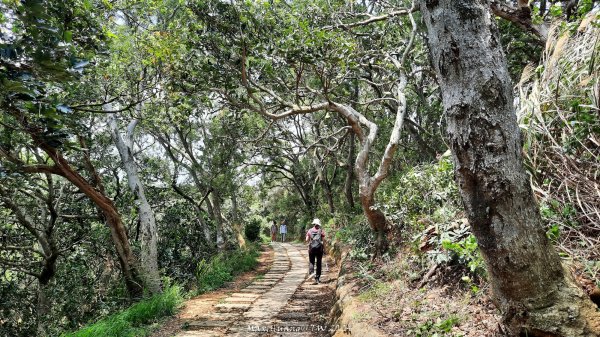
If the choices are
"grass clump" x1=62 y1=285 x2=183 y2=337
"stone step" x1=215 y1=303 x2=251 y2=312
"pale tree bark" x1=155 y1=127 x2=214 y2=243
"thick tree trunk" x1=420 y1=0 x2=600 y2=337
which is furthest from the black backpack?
"thick tree trunk" x1=420 y1=0 x2=600 y2=337

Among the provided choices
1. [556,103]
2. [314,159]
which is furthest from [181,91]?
[314,159]

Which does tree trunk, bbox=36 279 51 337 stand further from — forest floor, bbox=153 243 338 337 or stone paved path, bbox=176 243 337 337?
stone paved path, bbox=176 243 337 337

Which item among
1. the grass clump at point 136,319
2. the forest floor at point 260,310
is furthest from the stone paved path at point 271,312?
the grass clump at point 136,319

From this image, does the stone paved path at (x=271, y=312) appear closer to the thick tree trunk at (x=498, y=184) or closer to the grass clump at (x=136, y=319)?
the grass clump at (x=136, y=319)

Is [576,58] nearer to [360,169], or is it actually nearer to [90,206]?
[360,169]

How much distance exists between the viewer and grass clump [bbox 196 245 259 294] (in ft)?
31.0

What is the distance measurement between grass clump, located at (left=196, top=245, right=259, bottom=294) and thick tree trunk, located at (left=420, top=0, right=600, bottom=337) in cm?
791

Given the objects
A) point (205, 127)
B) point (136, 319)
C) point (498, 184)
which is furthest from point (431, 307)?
point (205, 127)

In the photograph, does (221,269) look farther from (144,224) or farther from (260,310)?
(260,310)

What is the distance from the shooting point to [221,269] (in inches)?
415

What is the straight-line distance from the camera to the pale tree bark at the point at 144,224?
827 cm

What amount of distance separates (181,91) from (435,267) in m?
6.09

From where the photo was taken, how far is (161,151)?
18000mm

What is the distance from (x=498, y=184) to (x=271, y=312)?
565 centimetres
